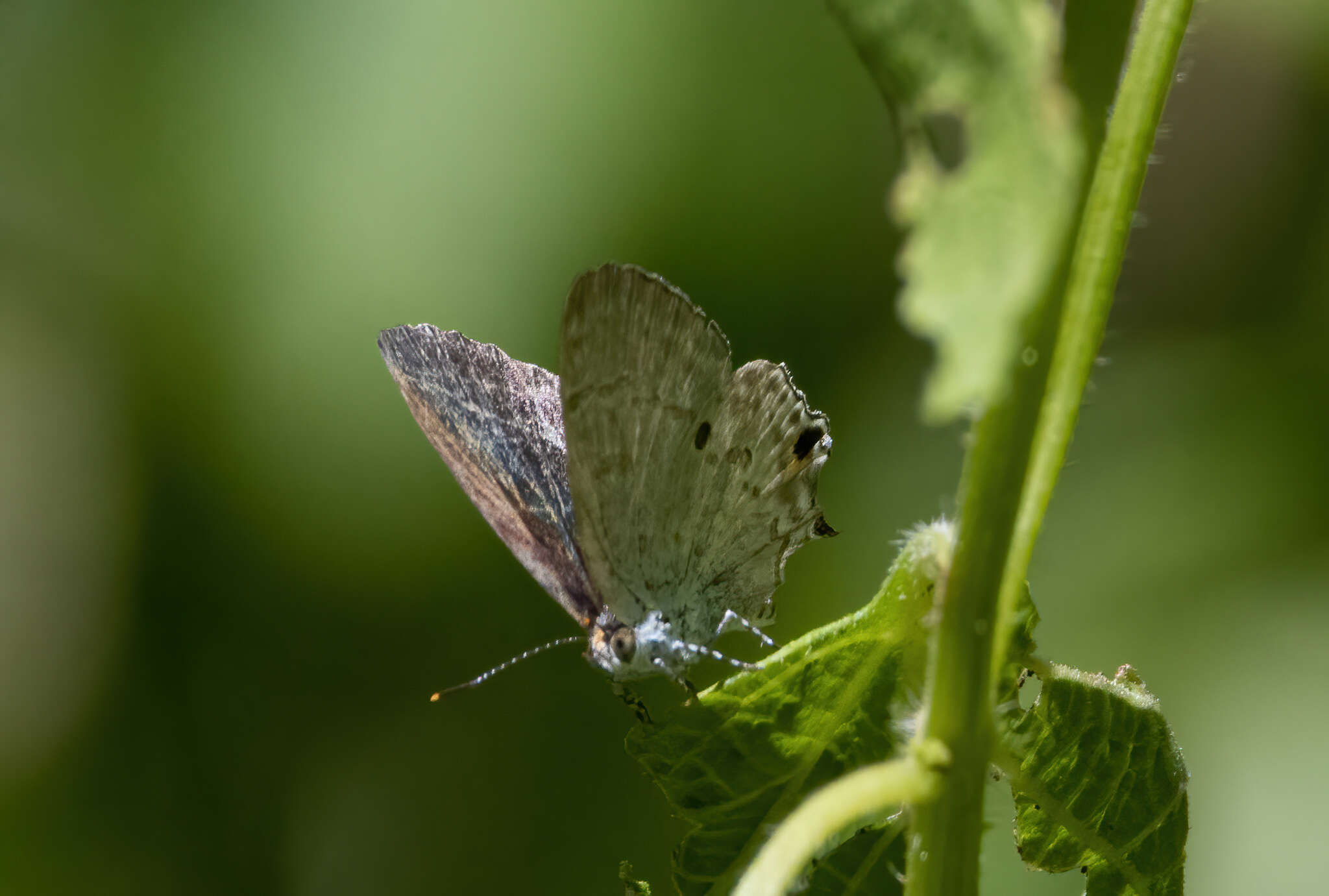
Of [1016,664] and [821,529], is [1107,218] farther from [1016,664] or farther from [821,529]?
[821,529]

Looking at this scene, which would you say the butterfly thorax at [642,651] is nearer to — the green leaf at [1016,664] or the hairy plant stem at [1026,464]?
the green leaf at [1016,664]

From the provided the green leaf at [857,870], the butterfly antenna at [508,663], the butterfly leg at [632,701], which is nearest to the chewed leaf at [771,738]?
the green leaf at [857,870]

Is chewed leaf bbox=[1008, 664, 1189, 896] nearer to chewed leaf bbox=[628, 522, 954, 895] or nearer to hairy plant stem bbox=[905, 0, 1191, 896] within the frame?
chewed leaf bbox=[628, 522, 954, 895]

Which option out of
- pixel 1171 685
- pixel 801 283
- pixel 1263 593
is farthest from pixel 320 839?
pixel 1263 593

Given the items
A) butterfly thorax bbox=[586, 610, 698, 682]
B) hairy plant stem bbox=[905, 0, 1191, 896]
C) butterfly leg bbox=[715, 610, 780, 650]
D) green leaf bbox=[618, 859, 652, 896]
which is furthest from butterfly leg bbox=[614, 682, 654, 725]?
hairy plant stem bbox=[905, 0, 1191, 896]

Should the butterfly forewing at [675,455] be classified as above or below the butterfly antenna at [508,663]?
above

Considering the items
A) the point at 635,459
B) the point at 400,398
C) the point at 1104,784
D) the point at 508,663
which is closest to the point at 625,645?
the point at 635,459
